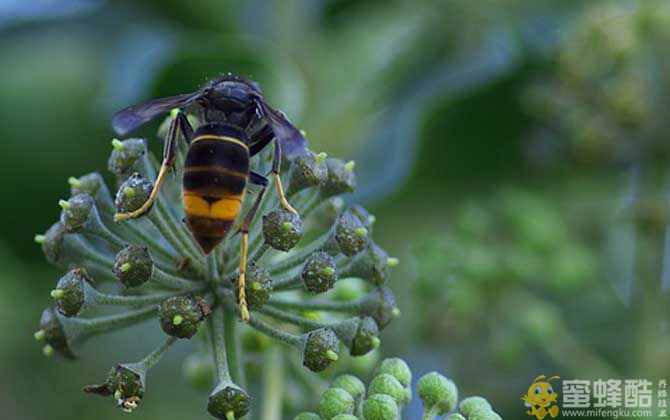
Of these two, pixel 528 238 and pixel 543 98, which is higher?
pixel 543 98

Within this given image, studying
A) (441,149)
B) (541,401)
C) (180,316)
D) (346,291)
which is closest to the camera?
(180,316)

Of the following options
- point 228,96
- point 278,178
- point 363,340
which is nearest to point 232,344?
point 363,340

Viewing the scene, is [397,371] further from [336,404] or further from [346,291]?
[346,291]

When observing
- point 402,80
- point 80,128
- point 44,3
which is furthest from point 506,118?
point 44,3

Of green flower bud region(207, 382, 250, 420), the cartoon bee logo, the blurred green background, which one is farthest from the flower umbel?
the blurred green background

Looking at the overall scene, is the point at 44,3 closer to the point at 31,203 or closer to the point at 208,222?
the point at 31,203

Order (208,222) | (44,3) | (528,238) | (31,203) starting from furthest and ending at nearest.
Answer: (44,3)
(31,203)
(528,238)
(208,222)

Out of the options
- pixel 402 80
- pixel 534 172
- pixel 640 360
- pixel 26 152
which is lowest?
pixel 640 360
